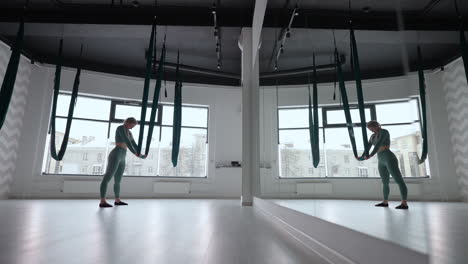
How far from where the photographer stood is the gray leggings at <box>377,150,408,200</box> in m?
0.73

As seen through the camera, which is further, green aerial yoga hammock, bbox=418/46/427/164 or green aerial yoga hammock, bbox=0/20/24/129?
green aerial yoga hammock, bbox=0/20/24/129

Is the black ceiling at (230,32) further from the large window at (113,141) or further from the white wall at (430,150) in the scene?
the large window at (113,141)

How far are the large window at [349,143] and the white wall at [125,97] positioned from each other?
5459 mm

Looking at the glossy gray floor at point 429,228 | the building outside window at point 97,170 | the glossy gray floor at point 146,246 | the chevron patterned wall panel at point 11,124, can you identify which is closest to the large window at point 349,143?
the glossy gray floor at point 429,228

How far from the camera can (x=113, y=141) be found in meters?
7.51

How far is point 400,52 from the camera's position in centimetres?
80

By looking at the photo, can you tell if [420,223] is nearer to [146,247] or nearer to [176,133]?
[146,247]

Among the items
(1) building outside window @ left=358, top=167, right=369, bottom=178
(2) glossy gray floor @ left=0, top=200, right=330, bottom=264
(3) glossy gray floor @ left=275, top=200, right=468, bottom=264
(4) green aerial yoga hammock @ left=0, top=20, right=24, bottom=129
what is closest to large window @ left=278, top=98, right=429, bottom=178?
(1) building outside window @ left=358, top=167, right=369, bottom=178

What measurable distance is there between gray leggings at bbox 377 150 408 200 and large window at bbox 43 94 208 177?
647cm

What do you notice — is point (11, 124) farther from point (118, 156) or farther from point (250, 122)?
point (250, 122)

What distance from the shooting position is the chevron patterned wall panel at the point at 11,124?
19.9 ft

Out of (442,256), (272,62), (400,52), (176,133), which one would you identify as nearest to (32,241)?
(442,256)

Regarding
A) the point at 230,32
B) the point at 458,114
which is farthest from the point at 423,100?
the point at 230,32

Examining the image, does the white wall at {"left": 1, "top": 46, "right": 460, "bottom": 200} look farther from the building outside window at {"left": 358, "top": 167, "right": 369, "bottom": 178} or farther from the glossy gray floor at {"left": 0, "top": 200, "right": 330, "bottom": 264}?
the building outside window at {"left": 358, "top": 167, "right": 369, "bottom": 178}
